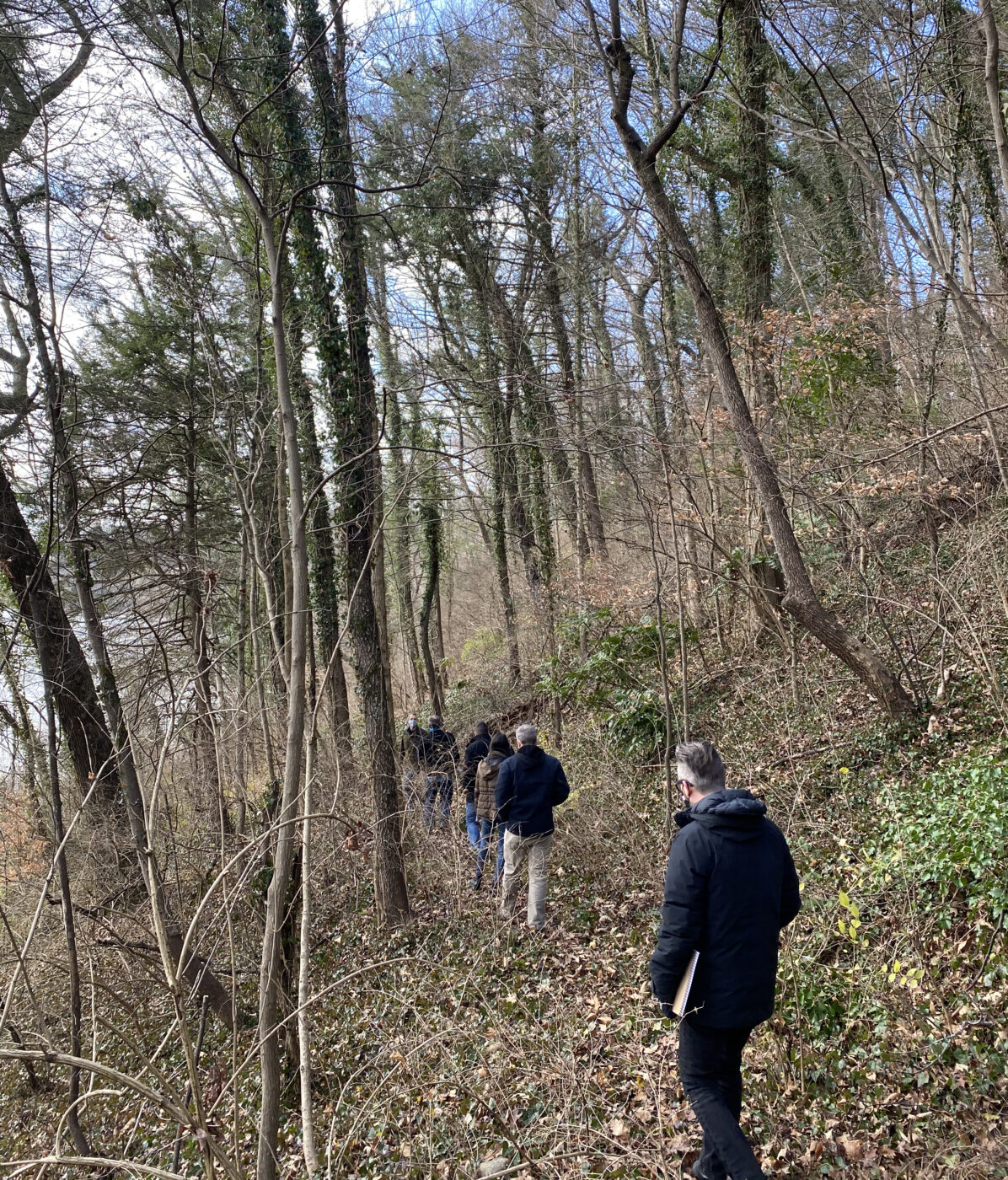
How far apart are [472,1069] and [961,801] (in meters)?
3.55

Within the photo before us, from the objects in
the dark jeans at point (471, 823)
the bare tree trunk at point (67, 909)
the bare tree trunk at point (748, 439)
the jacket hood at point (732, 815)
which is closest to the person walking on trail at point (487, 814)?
the dark jeans at point (471, 823)

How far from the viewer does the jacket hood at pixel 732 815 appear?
304 centimetres

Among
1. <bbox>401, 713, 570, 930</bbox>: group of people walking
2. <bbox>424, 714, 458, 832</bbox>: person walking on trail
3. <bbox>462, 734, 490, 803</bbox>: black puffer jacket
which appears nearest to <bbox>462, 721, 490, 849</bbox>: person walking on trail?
<bbox>462, 734, 490, 803</bbox>: black puffer jacket

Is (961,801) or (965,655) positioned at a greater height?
(965,655)

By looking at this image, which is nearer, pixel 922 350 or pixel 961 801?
pixel 961 801

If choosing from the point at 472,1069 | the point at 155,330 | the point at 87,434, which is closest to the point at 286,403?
the point at 472,1069

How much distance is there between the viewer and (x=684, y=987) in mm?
3000

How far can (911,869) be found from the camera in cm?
459

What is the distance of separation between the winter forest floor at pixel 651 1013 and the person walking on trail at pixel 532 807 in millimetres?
431

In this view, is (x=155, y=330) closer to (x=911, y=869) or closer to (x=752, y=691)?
(x=752, y=691)

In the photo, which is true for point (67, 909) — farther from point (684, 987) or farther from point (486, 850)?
point (486, 850)

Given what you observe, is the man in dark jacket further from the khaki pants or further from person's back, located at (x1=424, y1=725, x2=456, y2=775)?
person's back, located at (x1=424, y1=725, x2=456, y2=775)

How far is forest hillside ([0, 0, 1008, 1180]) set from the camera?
144 inches

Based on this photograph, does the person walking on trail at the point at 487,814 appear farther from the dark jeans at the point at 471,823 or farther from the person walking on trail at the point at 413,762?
the dark jeans at the point at 471,823
